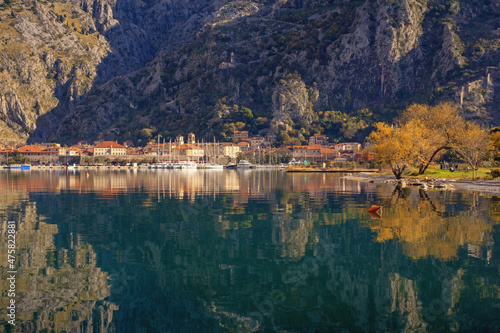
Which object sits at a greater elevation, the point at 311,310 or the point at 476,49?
the point at 476,49

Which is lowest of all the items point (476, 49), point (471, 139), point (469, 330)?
point (469, 330)

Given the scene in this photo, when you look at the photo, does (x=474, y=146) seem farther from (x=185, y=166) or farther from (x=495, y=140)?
(x=185, y=166)

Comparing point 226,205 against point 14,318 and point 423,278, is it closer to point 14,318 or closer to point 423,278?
point 423,278

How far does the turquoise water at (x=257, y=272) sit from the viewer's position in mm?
15562

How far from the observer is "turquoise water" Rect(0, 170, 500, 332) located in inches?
613

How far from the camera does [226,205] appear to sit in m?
46.0

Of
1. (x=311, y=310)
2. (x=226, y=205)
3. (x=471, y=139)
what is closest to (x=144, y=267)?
(x=311, y=310)

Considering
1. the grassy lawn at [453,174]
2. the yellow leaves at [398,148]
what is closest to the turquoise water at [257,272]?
the yellow leaves at [398,148]

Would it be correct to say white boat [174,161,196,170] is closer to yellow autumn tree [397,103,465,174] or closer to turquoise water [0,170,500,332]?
yellow autumn tree [397,103,465,174]

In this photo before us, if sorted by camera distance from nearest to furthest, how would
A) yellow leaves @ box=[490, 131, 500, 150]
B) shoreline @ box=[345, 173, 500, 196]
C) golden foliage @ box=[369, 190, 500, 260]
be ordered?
1. golden foliage @ box=[369, 190, 500, 260]
2. shoreline @ box=[345, 173, 500, 196]
3. yellow leaves @ box=[490, 131, 500, 150]

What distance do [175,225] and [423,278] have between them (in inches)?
729

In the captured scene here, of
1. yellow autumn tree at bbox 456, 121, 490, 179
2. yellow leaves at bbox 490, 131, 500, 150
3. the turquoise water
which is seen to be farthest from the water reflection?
yellow leaves at bbox 490, 131, 500, 150

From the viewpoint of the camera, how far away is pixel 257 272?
20.6m

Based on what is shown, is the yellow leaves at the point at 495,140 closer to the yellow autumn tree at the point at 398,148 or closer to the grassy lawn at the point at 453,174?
the grassy lawn at the point at 453,174
